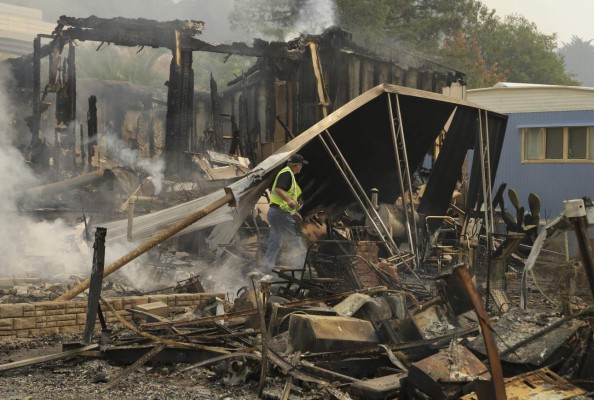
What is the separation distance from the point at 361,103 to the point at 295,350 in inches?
227

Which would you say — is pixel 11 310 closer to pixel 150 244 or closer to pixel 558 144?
pixel 150 244

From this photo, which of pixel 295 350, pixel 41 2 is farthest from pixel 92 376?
pixel 41 2

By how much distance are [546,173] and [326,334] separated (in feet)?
53.6

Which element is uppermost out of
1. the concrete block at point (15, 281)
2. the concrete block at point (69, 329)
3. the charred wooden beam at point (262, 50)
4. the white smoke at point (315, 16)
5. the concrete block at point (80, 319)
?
the white smoke at point (315, 16)

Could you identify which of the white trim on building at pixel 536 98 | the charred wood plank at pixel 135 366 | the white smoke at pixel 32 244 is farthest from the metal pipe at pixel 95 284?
the white trim on building at pixel 536 98

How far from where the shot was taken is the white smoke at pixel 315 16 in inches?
1368

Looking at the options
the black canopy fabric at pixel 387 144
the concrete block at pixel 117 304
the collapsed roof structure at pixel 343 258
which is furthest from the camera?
the black canopy fabric at pixel 387 144

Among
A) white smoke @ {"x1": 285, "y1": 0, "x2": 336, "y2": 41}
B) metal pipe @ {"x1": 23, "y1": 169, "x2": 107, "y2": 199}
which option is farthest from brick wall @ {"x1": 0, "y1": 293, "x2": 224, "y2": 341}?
white smoke @ {"x1": 285, "y1": 0, "x2": 336, "y2": 41}

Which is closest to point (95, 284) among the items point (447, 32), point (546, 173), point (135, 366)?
point (135, 366)

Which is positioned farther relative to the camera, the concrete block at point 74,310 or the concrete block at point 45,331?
the concrete block at point 74,310

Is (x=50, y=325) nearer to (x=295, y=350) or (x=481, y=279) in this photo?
(x=295, y=350)

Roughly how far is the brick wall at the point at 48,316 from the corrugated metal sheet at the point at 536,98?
15420 millimetres

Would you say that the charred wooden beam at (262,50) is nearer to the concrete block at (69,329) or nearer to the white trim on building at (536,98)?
the white trim on building at (536,98)

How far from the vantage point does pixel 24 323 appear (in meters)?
7.95
